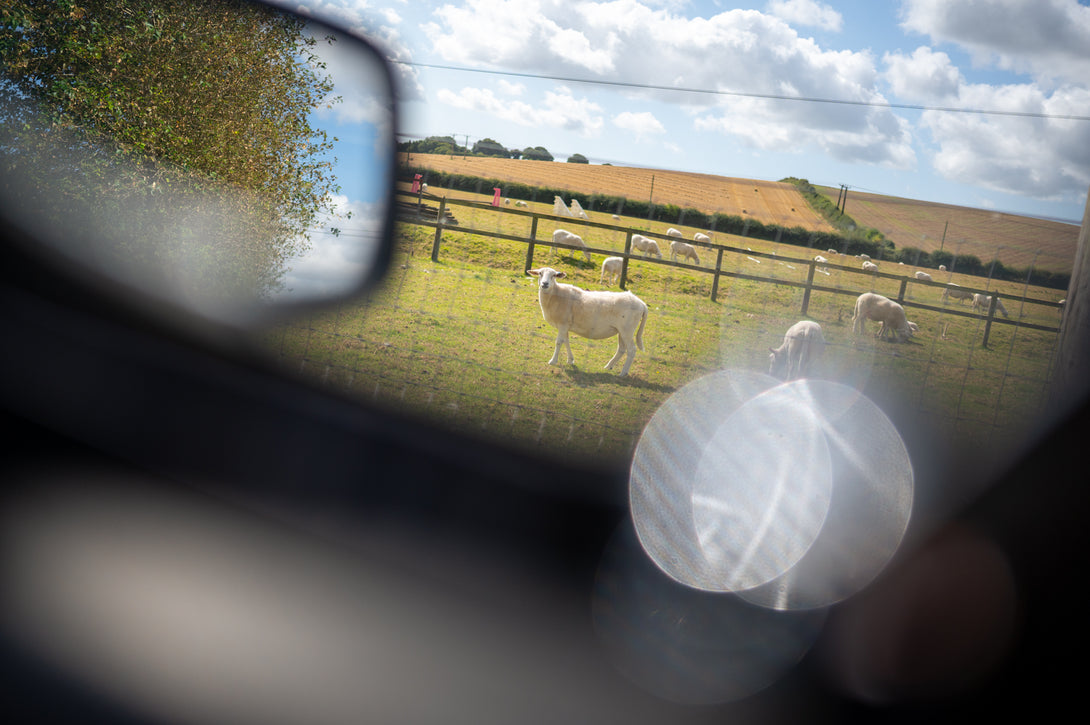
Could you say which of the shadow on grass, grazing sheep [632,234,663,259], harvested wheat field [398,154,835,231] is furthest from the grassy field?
harvested wheat field [398,154,835,231]

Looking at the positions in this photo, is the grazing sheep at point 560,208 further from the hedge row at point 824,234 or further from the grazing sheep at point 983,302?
the grazing sheep at point 983,302

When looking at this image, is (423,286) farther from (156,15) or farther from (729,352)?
(156,15)

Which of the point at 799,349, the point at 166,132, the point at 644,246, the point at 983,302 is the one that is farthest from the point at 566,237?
the point at 166,132

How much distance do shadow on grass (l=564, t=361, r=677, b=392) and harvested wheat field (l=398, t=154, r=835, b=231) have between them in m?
1.22

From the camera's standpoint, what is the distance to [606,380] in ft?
15.0

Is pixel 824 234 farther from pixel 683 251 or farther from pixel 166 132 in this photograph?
pixel 166 132

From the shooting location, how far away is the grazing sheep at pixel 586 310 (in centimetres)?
524

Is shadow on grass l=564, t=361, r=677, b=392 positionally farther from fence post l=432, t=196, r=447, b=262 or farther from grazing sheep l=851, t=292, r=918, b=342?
fence post l=432, t=196, r=447, b=262

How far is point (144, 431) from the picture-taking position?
3977 millimetres

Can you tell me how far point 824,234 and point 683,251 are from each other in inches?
40.0

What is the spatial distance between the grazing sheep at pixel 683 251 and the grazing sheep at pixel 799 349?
2.16 feet

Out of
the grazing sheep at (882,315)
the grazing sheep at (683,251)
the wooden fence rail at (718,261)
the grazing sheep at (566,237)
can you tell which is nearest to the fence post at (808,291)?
the wooden fence rail at (718,261)

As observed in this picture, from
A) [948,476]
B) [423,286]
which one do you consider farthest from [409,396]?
[948,476]

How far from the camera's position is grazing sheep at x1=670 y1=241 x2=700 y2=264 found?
3.57 m
